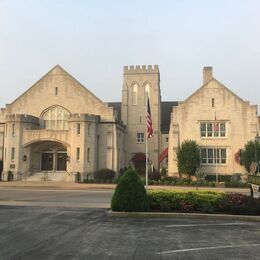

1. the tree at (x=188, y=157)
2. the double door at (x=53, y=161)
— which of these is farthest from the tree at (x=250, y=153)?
the double door at (x=53, y=161)

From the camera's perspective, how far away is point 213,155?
45.0 metres

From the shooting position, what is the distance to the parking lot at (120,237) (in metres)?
8.80

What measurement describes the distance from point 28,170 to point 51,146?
413 centimetres

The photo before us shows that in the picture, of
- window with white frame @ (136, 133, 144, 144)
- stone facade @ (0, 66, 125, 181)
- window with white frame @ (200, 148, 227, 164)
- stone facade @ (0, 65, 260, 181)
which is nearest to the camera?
stone facade @ (0, 66, 125, 181)

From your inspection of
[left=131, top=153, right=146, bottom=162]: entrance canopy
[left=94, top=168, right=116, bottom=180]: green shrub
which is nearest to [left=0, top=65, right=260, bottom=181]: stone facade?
[left=94, top=168, right=116, bottom=180]: green shrub

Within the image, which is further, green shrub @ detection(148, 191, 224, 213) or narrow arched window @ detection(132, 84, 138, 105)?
narrow arched window @ detection(132, 84, 138, 105)


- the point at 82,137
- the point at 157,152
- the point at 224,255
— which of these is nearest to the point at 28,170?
the point at 82,137

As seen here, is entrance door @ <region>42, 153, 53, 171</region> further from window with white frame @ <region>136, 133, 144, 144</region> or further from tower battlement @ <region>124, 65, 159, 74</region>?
tower battlement @ <region>124, 65, 159, 74</region>

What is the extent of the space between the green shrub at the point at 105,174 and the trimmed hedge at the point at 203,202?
1092 inches

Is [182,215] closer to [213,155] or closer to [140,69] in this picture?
[213,155]

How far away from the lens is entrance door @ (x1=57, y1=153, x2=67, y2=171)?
46844mm

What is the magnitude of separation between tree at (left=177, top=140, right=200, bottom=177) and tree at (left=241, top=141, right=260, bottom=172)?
4.89 m

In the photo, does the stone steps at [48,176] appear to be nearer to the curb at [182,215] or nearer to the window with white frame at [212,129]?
the window with white frame at [212,129]

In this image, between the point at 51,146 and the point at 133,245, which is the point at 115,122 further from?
the point at 133,245
